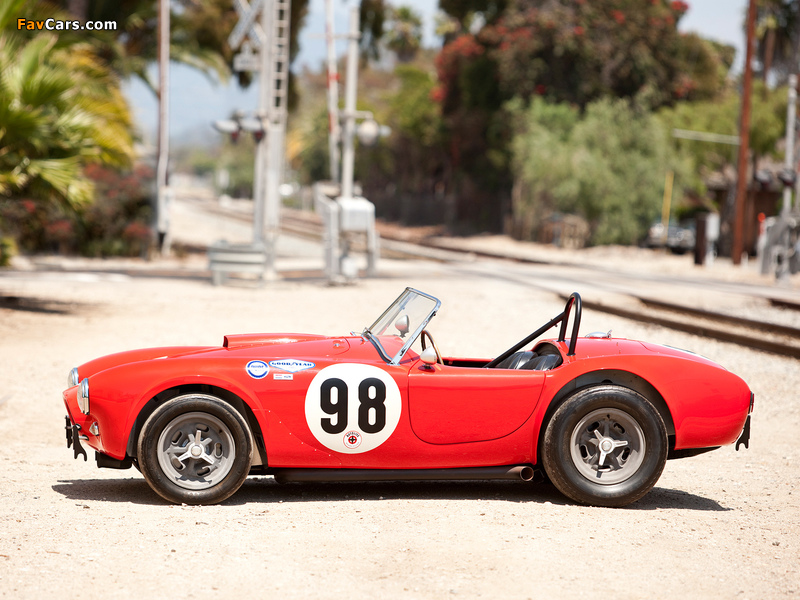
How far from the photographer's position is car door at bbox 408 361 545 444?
19.1ft

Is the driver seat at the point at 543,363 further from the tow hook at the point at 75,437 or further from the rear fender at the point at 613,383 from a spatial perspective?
the tow hook at the point at 75,437

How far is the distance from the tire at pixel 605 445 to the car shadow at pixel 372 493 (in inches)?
8.2

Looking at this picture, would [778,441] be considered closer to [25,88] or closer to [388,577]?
[388,577]

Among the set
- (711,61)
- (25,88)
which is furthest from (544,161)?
(25,88)

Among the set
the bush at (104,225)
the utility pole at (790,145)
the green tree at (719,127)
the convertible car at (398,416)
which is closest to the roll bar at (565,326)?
the convertible car at (398,416)

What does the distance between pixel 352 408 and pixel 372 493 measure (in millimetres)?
742

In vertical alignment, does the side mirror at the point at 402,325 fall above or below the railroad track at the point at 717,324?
above

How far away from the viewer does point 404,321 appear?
6.14 m

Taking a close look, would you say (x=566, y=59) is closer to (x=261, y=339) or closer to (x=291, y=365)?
(x=261, y=339)

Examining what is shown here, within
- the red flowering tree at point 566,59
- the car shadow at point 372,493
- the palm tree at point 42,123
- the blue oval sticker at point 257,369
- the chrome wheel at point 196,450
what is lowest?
the car shadow at point 372,493

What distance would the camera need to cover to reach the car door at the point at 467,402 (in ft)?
19.1

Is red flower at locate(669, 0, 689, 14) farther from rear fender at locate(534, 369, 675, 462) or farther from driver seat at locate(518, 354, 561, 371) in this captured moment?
rear fender at locate(534, 369, 675, 462)

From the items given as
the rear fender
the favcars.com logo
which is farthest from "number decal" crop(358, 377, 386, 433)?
the favcars.com logo

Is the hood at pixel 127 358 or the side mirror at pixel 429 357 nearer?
the side mirror at pixel 429 357
